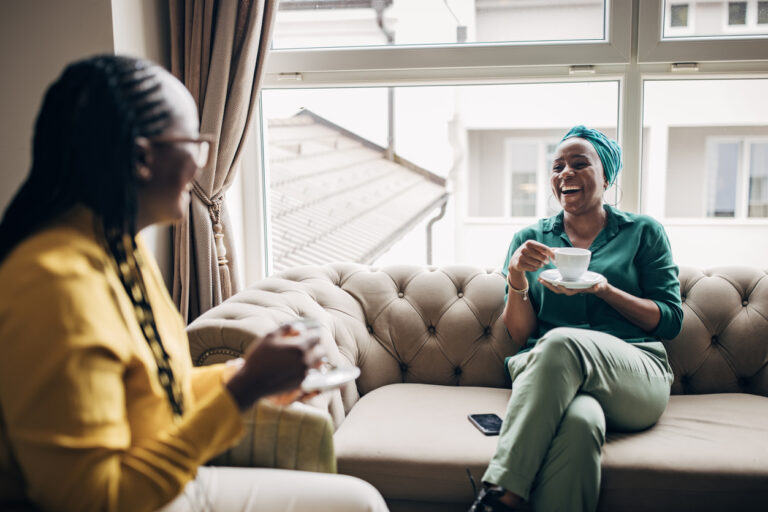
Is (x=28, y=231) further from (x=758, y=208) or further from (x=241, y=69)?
(x=758, y=208)

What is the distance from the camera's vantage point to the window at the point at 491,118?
7.77 feet

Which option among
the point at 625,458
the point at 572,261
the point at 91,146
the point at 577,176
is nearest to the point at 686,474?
the point at 625,458

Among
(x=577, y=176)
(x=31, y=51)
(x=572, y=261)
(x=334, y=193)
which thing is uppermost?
(x=31, y=51)

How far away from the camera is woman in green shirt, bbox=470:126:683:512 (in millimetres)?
1533

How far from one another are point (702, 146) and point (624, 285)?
96 centimetres

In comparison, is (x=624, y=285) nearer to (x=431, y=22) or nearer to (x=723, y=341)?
(x=723, y=341)

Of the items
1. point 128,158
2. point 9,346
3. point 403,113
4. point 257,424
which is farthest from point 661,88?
point 9,346

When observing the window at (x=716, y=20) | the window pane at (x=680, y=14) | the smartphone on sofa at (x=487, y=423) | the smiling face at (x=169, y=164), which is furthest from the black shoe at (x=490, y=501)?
the window pane at (x=680, y=14)

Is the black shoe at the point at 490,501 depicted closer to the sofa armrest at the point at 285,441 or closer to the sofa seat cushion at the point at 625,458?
the sofa seat cushion at the point at 625,458

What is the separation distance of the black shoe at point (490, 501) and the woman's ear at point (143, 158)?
1.11m

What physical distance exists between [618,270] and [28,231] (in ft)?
5.44

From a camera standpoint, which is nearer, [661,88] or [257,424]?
[257,424]

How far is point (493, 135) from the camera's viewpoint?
8.76 feet

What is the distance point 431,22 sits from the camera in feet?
8.11
